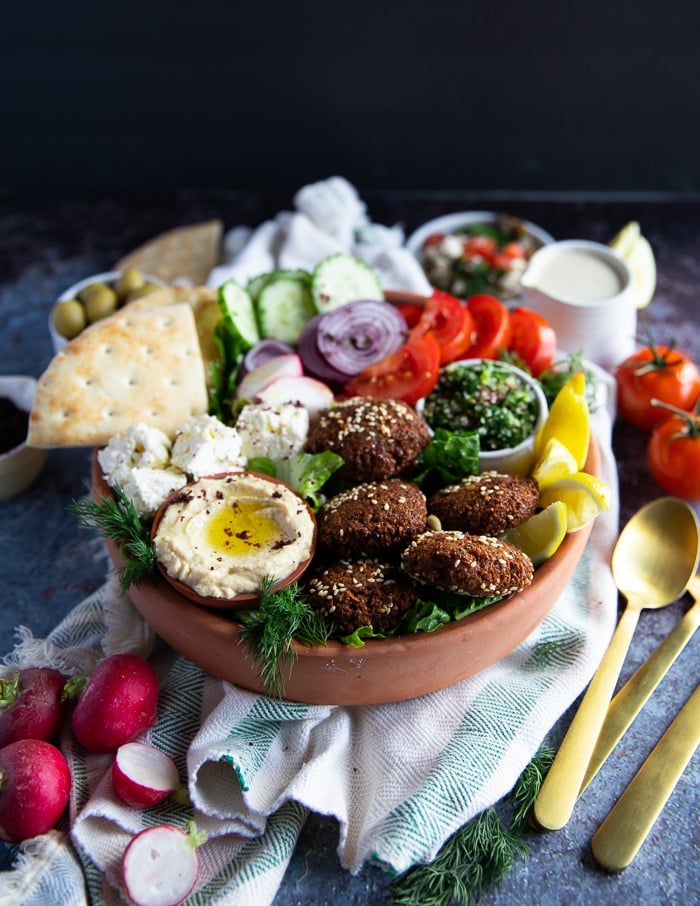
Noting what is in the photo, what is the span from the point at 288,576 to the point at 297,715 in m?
0.40

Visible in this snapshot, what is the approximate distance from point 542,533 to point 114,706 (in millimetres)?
1218

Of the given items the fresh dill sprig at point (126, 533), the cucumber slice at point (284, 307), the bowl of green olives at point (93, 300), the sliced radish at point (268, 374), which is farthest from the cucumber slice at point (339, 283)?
the fresh dill sprig at point (126, 533)

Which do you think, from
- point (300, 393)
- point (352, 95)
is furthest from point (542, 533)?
point (352, 95)

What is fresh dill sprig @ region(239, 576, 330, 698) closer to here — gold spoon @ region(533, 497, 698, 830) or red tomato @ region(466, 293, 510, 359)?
gold spoon @ region(533, 497, 698, 830)

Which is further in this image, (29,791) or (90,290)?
(90,290)

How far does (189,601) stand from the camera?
2377 millimetres

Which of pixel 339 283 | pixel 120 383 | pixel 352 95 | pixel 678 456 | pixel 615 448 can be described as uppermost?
pixel 352 95

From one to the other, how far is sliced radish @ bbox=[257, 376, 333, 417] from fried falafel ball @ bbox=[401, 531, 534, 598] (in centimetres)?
A: 76

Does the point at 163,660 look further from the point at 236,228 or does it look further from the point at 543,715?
the point at 236,228

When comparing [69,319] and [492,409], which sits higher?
[492,409]

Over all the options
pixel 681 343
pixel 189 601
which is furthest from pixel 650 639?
pixel 681 343

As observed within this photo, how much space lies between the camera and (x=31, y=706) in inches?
95.9

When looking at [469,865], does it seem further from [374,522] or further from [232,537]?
[232,537]

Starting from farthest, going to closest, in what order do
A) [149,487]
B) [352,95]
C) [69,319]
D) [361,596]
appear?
[352,95]
[69,319]
[149,487]
[361,596]
